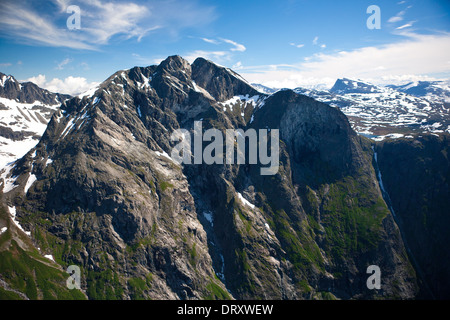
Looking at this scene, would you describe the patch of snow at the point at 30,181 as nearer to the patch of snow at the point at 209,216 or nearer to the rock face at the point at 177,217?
the rock face at the point at 177,217

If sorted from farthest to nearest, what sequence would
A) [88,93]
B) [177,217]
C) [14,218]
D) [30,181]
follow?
1. [88,93]
2. [177,217]
3. [30,181]
4. [14,218]

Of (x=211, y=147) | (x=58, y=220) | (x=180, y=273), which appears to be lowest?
(x=180, y=273)

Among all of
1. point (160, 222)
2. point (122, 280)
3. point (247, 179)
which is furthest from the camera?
point (247, 179)

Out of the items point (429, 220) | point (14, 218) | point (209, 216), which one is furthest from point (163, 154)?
point (429, 220)

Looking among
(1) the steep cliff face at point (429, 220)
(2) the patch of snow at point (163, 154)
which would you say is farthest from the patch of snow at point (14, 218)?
(1) the steep cliff face at point (429, 220)

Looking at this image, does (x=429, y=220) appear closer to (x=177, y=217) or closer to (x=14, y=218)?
(x=177, y=217)

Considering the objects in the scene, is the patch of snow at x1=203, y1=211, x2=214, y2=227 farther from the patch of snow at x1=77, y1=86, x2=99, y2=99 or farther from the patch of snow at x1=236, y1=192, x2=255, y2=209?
the patch of snow at x1=77, y1=86, x2=99, y2=99

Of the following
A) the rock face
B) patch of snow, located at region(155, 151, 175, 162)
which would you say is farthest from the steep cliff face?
patch of snow, located at region(155, 151, 175, 162)

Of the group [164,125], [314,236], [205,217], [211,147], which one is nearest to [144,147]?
[164,125]

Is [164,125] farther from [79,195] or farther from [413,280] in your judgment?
[413,280]
